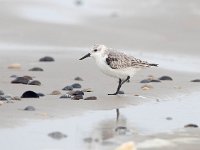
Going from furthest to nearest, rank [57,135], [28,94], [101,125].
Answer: [28,94], [101,125], [57,135]

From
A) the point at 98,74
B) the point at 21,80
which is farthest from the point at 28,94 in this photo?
the point at 98,74

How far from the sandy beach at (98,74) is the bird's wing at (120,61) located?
38 cm

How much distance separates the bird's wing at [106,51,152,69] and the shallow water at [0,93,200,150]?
2.55 ft

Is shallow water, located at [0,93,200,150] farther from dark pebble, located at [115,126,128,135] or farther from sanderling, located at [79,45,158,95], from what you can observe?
sanderling, located at [79,45,158,95]

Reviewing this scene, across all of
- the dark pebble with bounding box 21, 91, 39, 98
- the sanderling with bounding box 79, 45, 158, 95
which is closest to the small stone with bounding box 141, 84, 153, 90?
Result: the sanderling with bounding box 79, 45, 158, 95

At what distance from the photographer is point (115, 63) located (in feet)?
31.9

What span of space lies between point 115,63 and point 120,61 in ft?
0.28

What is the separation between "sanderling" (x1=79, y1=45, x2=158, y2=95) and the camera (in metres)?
9.73

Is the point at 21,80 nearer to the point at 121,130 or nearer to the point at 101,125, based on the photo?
the point at 101,125

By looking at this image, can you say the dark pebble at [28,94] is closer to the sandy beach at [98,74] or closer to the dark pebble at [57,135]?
the sandy beach at [98,74]

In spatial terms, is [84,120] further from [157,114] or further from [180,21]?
[180,21]

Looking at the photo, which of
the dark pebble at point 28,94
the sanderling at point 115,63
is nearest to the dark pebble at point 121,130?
the dark pebble at point 28,94

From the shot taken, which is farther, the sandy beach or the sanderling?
the sanderling

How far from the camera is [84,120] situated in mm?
8055
